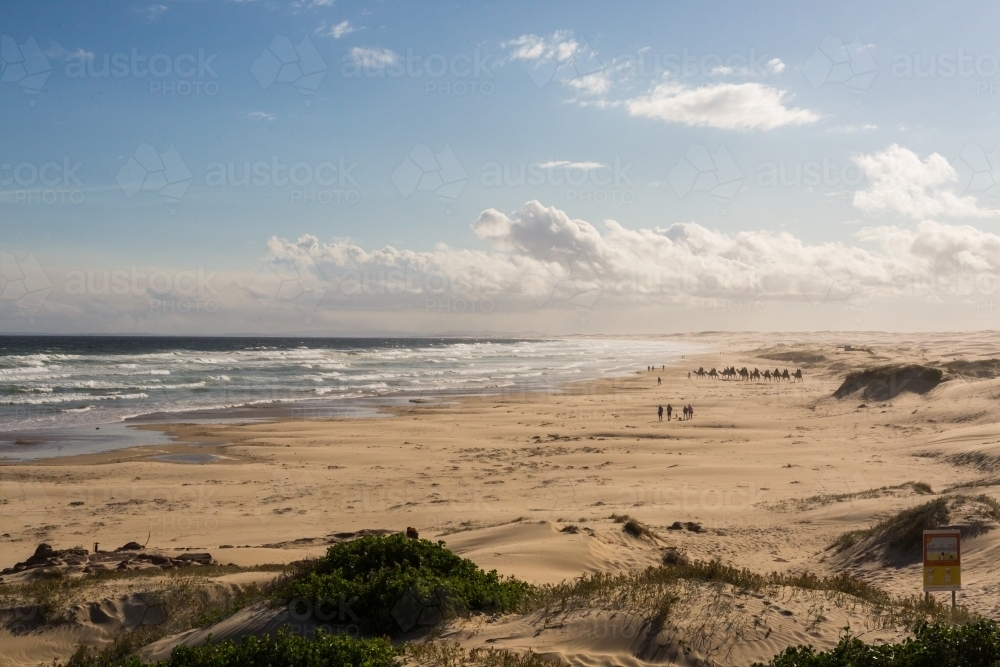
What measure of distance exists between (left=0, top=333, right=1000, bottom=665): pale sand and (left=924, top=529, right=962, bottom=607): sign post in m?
1.12

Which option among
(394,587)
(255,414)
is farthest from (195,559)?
(255,414)

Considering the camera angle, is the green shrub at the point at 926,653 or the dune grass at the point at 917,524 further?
the dune grass at the point at 917,524

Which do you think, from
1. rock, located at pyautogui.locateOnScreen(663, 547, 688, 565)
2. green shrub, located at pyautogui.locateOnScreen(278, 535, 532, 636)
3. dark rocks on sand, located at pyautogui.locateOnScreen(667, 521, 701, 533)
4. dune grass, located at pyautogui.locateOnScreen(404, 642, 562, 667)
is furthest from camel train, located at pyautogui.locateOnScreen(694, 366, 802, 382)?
dune grass, located at pyautogui.locateOnScreen(404, 642, 562, 667)

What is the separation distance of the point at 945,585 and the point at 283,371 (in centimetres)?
6003

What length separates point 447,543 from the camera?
12.5 m

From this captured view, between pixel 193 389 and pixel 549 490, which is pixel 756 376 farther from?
pixel 549 490

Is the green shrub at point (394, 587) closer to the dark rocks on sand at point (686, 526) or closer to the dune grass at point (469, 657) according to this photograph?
the dune grass at point (469, 657)

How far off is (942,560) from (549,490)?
36.9 ft

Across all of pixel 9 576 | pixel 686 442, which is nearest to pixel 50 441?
pixel 9 576

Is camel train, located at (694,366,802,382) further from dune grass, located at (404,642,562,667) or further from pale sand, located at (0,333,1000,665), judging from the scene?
dune grass, located at (404,642,562,667)

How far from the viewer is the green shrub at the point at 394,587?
7363 millimetres

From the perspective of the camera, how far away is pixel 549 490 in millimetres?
18188

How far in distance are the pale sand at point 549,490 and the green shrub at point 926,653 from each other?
2.40 ft

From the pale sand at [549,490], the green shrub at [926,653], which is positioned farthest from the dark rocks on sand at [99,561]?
the green shrub at [926,653]
